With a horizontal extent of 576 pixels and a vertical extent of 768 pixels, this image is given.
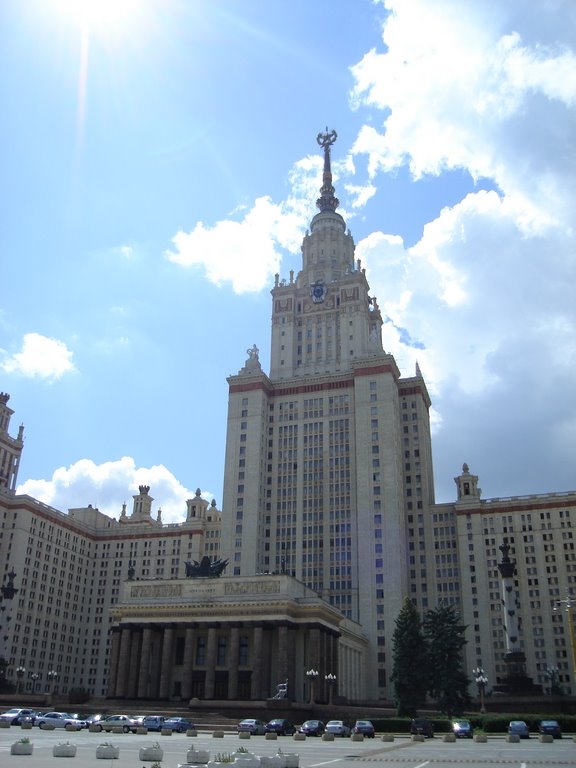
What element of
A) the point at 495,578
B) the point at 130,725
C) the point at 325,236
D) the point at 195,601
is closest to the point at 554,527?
the point at 495,578

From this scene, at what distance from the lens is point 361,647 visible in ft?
347

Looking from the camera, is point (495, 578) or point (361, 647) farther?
point (495, 578)

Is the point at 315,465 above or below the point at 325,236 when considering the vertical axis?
below

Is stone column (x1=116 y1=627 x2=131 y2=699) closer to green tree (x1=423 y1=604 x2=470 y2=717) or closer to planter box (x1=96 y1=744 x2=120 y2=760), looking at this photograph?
green tree (x1=423 y1=604 x2=470 y2=717)

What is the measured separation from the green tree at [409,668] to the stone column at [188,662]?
28137 millimetres

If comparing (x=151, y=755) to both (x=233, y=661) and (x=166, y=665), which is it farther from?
(x=166, y=665)

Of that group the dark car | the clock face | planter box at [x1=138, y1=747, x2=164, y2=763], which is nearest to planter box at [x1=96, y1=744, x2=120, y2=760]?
planter box at [x1=138, y1=747, x2=164, y2=763]

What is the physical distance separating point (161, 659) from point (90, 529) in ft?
183

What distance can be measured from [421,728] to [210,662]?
1594 inches

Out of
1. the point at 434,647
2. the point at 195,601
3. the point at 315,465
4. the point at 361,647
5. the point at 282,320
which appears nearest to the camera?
the point at 434,647

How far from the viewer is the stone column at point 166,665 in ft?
301

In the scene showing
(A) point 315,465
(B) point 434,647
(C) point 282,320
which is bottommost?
(B) point 434,647

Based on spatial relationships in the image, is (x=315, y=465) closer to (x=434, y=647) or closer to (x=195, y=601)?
(x=195, y=601)

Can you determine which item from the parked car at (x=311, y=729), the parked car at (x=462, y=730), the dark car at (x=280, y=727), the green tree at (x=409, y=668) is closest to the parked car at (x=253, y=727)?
the dark car at (x=280, y=727)
